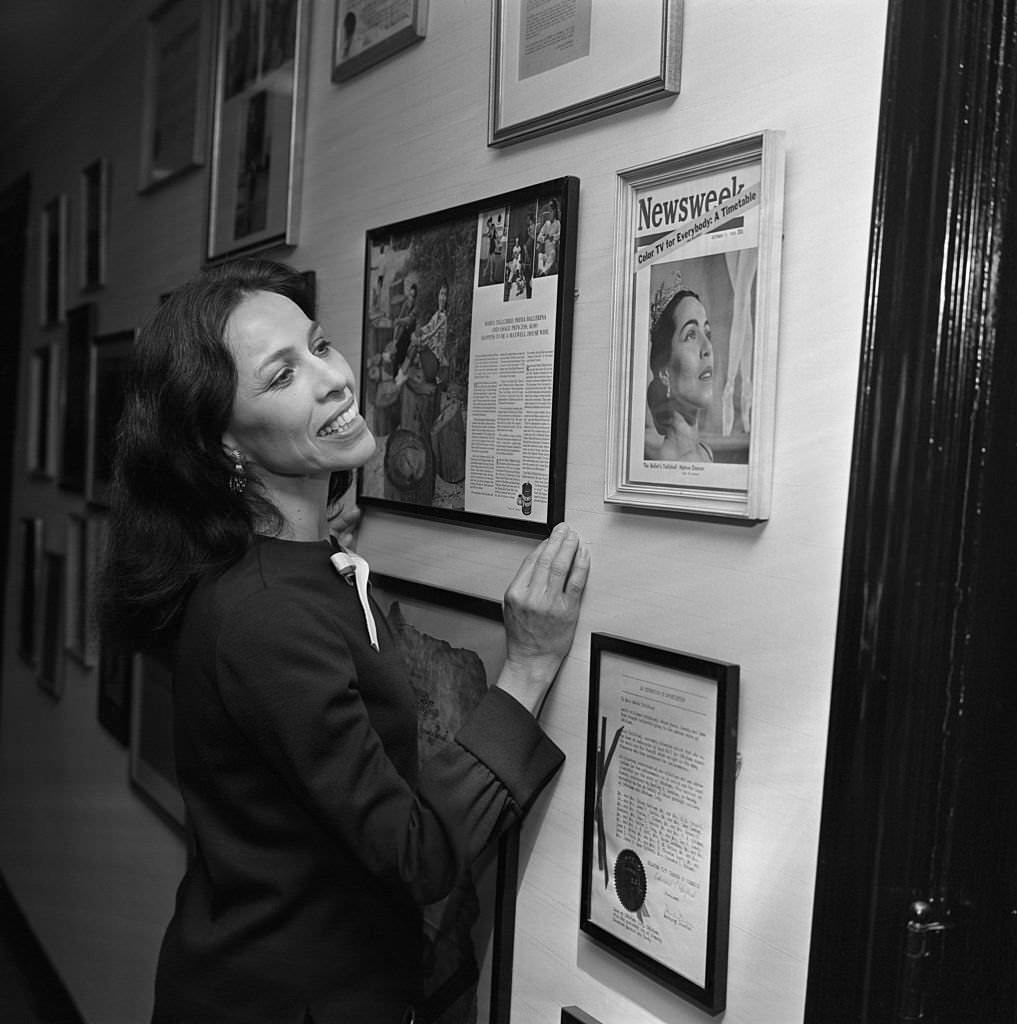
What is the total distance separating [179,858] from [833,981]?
1.83 meters

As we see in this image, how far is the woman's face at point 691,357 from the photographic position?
1.16 m

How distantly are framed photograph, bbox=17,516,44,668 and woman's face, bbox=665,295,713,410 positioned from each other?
3186 mm

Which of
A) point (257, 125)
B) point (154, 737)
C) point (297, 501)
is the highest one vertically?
point (257, 125)

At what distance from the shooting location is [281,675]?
1.22 meters

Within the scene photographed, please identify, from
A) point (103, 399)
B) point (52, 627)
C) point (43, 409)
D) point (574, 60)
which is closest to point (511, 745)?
point (574, 60)

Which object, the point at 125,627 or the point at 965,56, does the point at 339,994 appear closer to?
the point at 125,627

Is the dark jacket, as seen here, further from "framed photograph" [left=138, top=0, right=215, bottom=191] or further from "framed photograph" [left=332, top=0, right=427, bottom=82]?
"framed photograph" [left=138, top=0, right=215, bottom=191]

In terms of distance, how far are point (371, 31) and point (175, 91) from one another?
1077 millimetres

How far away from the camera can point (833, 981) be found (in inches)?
39.3

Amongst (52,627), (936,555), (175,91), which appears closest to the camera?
(936,555)

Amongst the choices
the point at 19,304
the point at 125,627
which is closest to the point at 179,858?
the point at 125,627

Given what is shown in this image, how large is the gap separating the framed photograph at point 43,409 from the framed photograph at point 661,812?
115 inches

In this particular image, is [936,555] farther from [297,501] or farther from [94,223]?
[94,223]

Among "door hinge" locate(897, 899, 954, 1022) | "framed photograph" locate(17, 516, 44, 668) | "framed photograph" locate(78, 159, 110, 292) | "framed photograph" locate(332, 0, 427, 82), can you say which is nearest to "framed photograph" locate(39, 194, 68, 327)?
"framed photograph" locate(78, 159, 110, 292)
